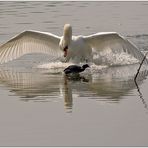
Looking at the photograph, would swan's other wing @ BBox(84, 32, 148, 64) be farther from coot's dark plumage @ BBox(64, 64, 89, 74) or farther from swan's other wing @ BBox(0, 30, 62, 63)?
coot's dark plumage @ BBox(64, 64, 89, 74)

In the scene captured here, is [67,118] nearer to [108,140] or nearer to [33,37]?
[108,140]

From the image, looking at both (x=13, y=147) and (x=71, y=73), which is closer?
(x=13, y=147)

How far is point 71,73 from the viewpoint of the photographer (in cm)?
1435

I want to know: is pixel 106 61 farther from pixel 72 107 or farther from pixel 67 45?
pixel 72 107

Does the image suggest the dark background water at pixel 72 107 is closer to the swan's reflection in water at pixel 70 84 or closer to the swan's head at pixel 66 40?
the swan's reflection in water at pixel 70 84

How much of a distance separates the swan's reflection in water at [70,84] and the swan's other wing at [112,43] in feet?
1.08

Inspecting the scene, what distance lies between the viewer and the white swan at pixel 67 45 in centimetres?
1527

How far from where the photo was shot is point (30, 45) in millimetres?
16297

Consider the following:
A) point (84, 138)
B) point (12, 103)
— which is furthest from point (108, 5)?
point (84, 138)

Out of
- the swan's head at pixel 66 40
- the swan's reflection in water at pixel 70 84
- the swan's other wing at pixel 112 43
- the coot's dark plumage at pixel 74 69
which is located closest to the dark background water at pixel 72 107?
the swan's reflection in water at pixel 70 84

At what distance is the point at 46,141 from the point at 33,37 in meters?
7.40

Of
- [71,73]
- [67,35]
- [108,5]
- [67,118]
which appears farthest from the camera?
[108,5]

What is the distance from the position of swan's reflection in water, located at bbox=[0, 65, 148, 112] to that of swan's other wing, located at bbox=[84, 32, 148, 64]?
0.33 metres

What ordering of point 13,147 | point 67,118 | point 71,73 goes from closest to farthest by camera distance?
point 13,147 < point 67,118 < point 71,73
